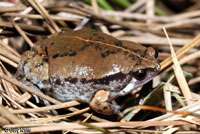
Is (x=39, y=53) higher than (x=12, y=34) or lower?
lower

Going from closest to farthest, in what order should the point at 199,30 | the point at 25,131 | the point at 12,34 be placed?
the point at 25,131
the point at 12,34
the point at 199,30

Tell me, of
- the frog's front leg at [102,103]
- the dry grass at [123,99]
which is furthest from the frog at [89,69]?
the dry grass at [123,99]

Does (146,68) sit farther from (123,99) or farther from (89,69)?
(123,99)

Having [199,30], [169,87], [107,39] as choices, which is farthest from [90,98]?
[199,30]

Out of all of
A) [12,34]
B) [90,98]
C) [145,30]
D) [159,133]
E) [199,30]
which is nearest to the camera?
[159,133]

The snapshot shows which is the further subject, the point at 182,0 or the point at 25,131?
the point at 182,0

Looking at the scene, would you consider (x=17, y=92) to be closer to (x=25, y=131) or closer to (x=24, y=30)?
(x=25, y=131)
